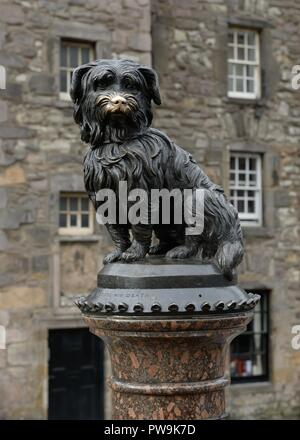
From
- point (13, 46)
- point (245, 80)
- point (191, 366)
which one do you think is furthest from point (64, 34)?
point (191, 366)

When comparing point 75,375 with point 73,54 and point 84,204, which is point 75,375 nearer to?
point 84,204

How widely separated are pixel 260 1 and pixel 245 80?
58.3 inches

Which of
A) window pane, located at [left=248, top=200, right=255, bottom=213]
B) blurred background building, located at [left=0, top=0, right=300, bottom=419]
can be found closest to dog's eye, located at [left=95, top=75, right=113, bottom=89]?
blurred background building, located at [left=0, top=0, right=300, bottom=419]

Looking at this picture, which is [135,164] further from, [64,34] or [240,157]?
[240,157]

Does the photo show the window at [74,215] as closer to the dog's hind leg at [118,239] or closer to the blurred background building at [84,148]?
the blurred background building at [84,148]

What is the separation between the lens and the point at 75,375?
10203mm

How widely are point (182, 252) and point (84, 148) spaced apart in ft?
23.5

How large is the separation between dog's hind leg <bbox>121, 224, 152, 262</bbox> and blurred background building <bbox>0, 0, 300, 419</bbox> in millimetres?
6662

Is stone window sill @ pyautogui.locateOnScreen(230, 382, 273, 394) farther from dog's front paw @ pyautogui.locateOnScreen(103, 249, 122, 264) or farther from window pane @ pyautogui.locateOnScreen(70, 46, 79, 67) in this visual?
dog's front paw @ pyautogui.locateOnScreen(103, 249, 122, 264)

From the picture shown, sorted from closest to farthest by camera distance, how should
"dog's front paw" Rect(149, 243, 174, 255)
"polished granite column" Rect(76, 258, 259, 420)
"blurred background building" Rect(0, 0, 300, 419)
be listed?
1. "polished granite column" Rect(76, 258, 259, 420)
2. "dog's front paw" Rect(149, 243, 174, 255)
3. "blurred background building" Rect(0, 0, 300, 419)

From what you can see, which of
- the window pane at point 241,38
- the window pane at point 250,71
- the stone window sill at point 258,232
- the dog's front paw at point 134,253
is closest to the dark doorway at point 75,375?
the stone window sill at point 258,232

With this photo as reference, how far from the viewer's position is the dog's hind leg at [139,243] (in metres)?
3.14

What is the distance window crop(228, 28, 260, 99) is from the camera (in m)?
11.8

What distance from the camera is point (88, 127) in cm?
316
